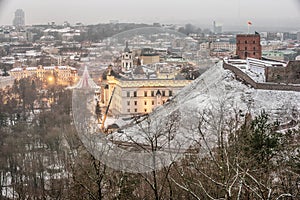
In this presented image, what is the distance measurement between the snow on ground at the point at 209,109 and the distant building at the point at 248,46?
6.96 feet

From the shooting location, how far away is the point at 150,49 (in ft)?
20.0

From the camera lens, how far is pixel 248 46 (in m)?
16.5

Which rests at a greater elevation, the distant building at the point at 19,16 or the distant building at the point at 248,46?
the distant building at the point at 19,16

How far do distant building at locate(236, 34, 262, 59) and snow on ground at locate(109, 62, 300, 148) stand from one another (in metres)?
2.12

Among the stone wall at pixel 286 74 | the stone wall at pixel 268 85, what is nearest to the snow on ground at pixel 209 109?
the stone wall at pixel 268 85

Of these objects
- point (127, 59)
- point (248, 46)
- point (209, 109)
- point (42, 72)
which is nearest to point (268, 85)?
point (209, 109)

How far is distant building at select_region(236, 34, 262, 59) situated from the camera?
16.4m

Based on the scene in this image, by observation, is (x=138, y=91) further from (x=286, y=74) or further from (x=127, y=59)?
(x=286, y=74)

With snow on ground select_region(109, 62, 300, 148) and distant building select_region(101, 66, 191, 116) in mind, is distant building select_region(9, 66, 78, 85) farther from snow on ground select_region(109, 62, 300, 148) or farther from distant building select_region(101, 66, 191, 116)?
distant building select_region(101, 66, 191, 116)

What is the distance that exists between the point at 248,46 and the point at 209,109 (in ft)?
30.4

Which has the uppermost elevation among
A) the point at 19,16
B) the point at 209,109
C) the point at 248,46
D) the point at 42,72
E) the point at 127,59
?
the point at 19,16

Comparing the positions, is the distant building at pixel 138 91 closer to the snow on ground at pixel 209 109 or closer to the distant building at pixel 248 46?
the snow on ground at pixel 209 109

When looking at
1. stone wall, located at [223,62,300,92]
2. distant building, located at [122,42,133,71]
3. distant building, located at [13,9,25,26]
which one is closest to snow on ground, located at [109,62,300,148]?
stone wall, located at [223,62,300,92]

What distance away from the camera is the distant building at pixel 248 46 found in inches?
644
